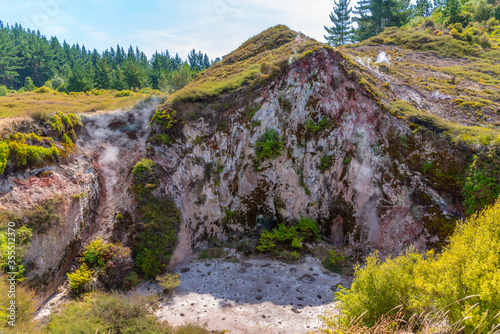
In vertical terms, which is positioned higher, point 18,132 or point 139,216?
point 18,132

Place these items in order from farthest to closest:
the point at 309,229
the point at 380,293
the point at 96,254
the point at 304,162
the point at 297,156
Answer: the point at 297,156 → the point at 304,162 → the point at 309,229 → the point at 96,254 → the point at 380,293

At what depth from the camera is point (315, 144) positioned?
1803cm

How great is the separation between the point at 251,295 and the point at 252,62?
2128cm

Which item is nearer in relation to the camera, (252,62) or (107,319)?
(107,319)

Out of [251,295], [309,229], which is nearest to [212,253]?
[251,295]

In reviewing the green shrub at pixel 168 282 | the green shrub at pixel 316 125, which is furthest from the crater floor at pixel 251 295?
the green shrub at pixel 316 125

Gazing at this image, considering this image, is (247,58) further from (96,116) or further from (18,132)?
(18,132)

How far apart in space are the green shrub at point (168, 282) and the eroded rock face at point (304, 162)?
198 cm

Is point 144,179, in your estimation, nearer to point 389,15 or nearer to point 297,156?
point 297,156

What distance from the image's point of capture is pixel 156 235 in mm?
15133

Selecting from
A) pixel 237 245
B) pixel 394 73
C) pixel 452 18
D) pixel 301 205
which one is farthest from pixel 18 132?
pixel 452 18

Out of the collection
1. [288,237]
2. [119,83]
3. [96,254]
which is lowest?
[288,237]

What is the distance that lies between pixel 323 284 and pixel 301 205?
18.8ft

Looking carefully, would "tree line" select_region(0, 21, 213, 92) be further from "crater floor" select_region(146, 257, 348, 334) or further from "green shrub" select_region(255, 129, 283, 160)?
"crater floor" select_region(146, 257, 348, 334)
